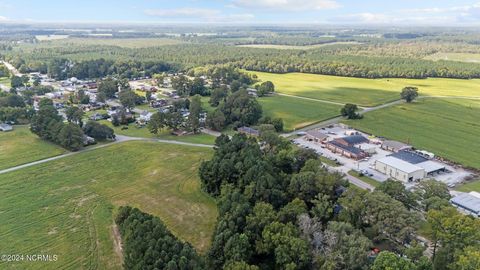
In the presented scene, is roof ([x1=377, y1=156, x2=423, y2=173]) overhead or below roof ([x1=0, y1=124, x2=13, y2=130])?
overhead

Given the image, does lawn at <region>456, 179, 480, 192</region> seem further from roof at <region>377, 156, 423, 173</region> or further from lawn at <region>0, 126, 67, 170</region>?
lawn at <region>0, 126, 67, 170</region>

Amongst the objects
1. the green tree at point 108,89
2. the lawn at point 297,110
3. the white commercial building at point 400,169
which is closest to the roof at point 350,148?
the white commercial building at point 400,169

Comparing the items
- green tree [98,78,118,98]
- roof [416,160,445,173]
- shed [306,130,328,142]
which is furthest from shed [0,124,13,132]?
roof [416,160,445,173]

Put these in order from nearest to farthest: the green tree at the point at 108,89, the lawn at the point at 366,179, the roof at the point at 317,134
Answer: the lawn at the point at 366,179 < the roof at the point at 317,134 < the green tree at the point at 108,89

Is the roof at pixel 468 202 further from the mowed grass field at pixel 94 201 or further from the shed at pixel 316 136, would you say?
the mowed grass field at pixel 94 201

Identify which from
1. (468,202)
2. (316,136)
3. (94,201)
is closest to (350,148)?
(316,136)

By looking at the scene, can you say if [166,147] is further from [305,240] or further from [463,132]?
[463,132]

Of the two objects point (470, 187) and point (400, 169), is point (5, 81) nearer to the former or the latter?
point (400, 169)
